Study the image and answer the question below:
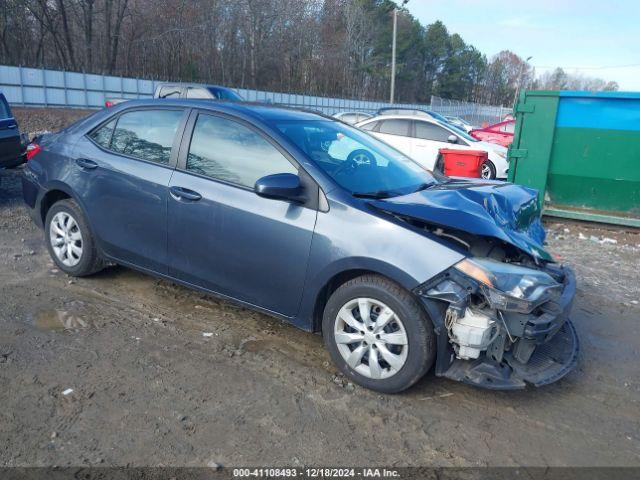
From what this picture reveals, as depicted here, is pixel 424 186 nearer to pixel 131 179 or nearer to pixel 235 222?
pixel 235 222

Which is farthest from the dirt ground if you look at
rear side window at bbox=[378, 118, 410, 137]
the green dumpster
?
rear side window at bbox=[378, 118, 410, 137]

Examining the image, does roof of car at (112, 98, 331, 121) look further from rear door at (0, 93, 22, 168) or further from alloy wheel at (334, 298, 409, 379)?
rear door at (0, 93, 22, 168)

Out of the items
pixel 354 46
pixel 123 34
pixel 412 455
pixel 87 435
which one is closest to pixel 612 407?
pixel 412 455

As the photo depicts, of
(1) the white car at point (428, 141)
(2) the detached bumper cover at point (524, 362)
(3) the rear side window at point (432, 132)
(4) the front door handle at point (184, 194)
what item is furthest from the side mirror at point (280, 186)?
(3) the rear side window at point (432, 132)

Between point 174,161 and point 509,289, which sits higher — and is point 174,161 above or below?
above

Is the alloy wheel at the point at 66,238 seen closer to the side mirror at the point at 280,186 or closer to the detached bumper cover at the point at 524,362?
the side mirror at the point at 280,186

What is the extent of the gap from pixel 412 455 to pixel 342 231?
1357mm

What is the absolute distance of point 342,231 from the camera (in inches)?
132

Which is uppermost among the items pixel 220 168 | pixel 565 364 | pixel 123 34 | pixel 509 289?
pixel 123 34

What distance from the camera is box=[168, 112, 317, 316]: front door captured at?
355cm

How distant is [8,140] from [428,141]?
8.48 metres

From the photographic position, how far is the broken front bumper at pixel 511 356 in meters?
3.04

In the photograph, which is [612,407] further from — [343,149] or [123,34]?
[123,34]

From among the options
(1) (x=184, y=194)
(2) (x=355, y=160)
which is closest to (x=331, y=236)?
(2) (x=355, y=160)
